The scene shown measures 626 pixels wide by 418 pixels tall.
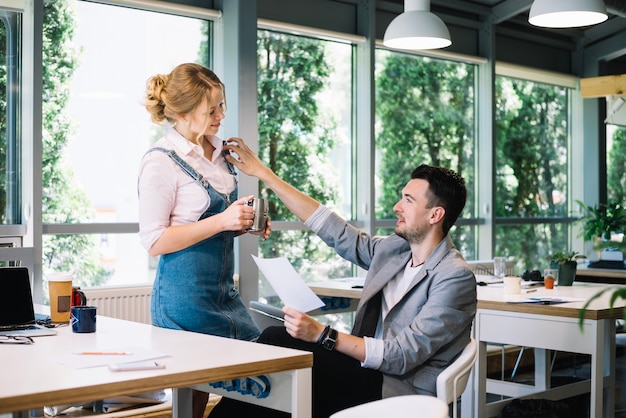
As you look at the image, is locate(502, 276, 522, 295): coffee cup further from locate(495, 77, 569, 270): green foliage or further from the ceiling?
locate(495, 77, 569, 270): green foliage

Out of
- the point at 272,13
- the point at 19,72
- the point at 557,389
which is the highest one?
Result: the point at 272,13

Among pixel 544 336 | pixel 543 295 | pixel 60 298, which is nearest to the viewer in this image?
pixel 60 298

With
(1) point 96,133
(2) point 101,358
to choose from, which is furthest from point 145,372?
(1) point 96,133

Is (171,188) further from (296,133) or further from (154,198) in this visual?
(296,133)

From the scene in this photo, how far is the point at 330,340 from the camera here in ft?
8.50

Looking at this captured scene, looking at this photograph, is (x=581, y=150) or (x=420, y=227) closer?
(x=420, y=227)

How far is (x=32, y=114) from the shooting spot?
4.69 meters

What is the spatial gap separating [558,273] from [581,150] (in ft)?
14.2

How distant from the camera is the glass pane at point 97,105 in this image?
16.1 ft

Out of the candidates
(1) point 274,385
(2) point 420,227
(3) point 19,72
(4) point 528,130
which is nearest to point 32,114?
(3) point 19,72

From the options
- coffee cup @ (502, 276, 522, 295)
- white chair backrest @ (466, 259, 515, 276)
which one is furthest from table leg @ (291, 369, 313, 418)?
white chair backrest @ (466, 259, 515, 276)

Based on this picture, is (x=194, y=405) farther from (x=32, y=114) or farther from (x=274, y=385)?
(x=32, y=114)

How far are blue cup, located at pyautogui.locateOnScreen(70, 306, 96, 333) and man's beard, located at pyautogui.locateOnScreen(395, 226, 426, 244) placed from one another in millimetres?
1119

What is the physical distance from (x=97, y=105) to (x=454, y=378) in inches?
129
